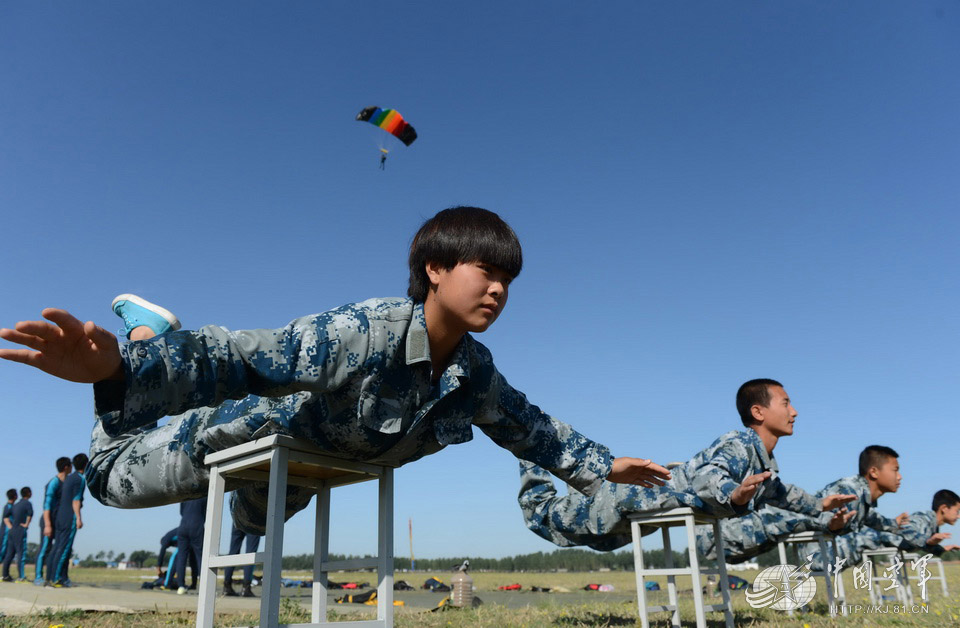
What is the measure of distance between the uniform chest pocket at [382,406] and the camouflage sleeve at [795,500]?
17.6 feet

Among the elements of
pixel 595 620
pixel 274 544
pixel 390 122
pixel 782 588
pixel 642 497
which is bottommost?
pixel 595 620

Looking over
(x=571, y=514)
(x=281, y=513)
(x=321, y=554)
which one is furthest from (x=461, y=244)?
(x=571, y=514)

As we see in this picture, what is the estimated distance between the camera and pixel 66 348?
2.11 metres

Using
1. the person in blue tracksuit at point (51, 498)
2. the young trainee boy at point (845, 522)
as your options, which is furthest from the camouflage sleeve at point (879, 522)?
the person in blue tracksuit at point (51, 498)

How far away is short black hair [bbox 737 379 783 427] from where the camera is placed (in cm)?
711

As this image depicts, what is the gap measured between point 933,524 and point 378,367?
11976 millimetres

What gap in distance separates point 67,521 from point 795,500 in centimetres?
1015

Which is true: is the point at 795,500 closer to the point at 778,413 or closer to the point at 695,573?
the point at 778,413

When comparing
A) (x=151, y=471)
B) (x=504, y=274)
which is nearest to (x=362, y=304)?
(x=504, y=274)

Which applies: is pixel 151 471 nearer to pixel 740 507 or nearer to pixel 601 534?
pixel 601 534

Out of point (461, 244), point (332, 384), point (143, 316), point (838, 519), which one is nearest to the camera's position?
point (332, 384)

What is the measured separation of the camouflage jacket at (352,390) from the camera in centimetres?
239

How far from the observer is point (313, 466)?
361cm

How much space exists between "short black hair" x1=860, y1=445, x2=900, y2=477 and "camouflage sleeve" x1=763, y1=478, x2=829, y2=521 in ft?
12.0
